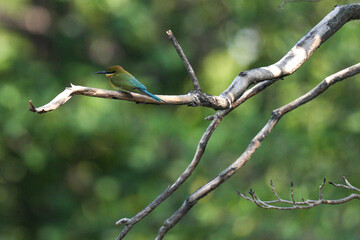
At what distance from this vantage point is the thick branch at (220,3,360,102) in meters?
2.60

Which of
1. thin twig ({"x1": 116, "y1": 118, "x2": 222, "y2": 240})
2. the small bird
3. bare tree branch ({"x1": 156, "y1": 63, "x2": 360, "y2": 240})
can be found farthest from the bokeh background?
thin twig ({"x1": 116, "y1": 118, "x2": 222, "y2": 240})

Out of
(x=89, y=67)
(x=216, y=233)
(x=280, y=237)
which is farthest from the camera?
(x=89, y=67)

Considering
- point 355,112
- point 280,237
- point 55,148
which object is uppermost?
point 55,148

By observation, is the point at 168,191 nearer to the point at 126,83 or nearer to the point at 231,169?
the point at 231,169

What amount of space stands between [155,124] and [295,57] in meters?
7.30

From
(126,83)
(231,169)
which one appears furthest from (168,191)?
(126,83)

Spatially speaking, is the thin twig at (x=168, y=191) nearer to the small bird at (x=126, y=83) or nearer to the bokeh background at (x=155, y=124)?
the small bird at (x=126, y=83)

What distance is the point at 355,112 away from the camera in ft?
28.4

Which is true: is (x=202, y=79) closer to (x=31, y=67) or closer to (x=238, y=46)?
(x=238, y=46)

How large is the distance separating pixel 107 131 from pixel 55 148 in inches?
39.1

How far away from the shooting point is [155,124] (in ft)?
32.9

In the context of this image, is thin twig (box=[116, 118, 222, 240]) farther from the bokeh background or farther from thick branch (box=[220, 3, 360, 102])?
the bokeh background

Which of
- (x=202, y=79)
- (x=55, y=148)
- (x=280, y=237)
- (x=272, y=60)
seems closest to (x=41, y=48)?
(x=55, y=148)

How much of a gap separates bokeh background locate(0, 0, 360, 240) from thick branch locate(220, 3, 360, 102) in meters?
5.92
